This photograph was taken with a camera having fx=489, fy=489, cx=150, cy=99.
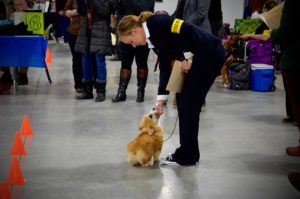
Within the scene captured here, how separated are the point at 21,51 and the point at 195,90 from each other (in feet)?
11.5

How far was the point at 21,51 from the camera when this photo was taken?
20.8ft

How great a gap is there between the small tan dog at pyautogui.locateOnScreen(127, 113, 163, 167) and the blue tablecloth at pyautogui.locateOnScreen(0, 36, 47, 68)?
311cm

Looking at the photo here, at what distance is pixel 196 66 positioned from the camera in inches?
136

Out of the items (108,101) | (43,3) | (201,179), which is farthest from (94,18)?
(43,3)

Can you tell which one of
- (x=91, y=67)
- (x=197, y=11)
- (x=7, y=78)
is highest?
(x=197, y=11)

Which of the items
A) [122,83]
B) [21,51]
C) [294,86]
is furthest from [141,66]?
[294,86]

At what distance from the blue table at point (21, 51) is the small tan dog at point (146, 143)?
10.2 ft

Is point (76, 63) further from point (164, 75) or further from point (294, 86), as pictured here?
point (294, 86)

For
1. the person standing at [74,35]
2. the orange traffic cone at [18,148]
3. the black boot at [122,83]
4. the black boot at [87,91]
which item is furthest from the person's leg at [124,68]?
the orange traffic cone at [18,148]

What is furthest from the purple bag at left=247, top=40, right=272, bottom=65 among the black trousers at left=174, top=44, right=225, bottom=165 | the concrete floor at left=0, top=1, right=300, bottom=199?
the black trousers at left=174, top=44, right=225, bottom=165

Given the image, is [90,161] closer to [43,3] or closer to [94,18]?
[94,18]

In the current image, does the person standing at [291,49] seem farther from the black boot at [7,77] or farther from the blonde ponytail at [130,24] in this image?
the black boot at [7,77]

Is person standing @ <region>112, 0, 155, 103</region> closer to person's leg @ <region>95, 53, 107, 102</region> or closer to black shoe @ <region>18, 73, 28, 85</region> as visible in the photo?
person's leg @ <region>95, 53, 107, 102</region>

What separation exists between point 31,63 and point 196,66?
349 cm
